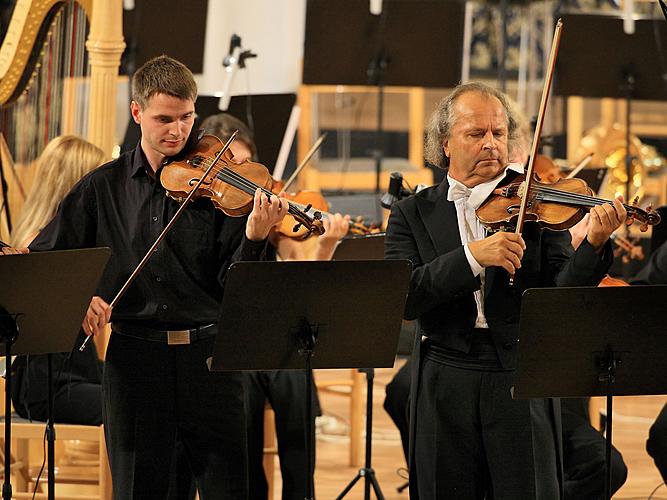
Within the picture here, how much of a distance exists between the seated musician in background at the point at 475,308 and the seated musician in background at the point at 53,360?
145 centimetres

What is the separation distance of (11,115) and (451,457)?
15.1ft

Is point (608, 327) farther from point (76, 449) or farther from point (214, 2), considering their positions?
point (214, 2)

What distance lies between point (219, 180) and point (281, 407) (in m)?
1.28

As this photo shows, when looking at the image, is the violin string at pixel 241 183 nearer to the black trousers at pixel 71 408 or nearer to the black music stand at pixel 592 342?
the black music stand at pixel 592 342

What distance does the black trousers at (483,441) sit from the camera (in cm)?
279

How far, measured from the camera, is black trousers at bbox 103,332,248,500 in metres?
3.02

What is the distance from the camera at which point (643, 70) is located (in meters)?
5.73

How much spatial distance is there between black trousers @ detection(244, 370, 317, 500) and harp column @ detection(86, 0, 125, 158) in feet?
3.37

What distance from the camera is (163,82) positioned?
3.01 meters

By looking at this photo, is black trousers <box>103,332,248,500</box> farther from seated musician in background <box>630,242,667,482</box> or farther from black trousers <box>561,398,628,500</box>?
seated musician in background <box>630,242,667,482</box>

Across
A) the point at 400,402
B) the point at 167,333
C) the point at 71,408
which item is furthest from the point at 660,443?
the point at 71,408

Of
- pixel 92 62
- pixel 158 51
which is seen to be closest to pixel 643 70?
pixel 158 51

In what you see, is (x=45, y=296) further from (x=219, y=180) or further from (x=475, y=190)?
(x=475, y=190)

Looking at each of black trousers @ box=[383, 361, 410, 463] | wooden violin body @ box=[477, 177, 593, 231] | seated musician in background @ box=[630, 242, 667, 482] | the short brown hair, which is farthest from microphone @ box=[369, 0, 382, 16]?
wooden violin body @ box=[477, 177, 593, 231]
